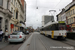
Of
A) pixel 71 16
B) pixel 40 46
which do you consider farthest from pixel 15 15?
pixel 40 46

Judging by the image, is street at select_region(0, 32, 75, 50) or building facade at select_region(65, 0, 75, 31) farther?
building facade at select_region(65, 0, 75, 31)

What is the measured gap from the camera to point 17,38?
9203mm

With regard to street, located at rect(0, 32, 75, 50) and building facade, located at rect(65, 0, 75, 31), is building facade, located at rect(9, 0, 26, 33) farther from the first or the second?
building facade, located at rect(65, 0, 75, 31)

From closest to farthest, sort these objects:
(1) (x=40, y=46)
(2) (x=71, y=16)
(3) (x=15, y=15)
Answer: (1) (x=40, y=46)
(3) (x=15, y=15)
(2) (x=71, y=16)

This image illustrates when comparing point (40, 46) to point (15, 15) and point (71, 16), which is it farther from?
point (71, 16)

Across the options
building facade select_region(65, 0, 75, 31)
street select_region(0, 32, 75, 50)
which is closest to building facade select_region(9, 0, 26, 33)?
street select_region(0, 32, 75, 50)

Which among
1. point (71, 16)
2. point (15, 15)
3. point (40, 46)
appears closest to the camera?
point (40, 46)

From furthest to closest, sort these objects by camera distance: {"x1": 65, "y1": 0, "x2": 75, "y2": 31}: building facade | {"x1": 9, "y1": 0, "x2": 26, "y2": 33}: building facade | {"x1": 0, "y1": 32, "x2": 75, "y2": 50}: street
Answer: {"x1": 65, "y1": 0, "x2": 75, "y2": 31}: building facade < {"x1": 9, "y1": 0, "x2": 26, "y2": 33}: building facade < {"x1": 0, "y1": 32, "x2": 75, "y2": 50}: street

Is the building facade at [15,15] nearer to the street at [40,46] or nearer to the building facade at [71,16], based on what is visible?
the street at [40,46]

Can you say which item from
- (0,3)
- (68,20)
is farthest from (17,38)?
(68,20)

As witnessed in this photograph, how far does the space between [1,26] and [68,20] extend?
2515 cm

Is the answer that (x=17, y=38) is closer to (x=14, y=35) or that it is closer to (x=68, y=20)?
(x=14, y=35)

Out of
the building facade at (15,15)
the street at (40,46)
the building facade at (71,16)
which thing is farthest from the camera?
the building facade at (71,16)

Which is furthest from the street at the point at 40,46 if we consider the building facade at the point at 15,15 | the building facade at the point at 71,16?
the building facade at the point at 71,16
